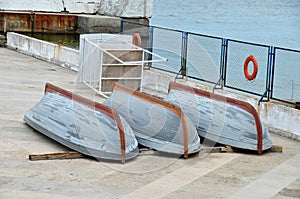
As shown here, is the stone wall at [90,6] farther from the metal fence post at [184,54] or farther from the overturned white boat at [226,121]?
the overturned white boat at [226,121]

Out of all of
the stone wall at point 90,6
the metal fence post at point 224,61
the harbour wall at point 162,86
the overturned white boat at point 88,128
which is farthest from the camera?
the stone wall at point 90,6

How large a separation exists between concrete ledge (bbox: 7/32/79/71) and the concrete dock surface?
9.02 metres

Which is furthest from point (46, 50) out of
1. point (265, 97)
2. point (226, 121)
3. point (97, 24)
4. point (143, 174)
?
point (97, 24)

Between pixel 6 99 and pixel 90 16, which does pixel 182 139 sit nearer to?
pixel 6 99

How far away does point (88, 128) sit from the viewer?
11.4 m

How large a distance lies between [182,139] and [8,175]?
3.06m

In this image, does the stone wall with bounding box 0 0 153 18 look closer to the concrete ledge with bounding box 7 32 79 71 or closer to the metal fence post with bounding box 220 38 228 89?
the concrete ledge with bounding box 7 32 79 71

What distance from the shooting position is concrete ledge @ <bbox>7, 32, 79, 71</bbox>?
22375 millimetres

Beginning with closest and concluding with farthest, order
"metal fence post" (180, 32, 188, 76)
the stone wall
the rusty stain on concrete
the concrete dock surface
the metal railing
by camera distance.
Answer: the concrete dock surface, the metal railing, "metal fence post" (180, 32, 188, 76), the rusty stain on concrete, the stone wall

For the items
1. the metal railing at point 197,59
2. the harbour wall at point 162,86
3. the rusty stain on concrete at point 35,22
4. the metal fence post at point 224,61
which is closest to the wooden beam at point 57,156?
the harbour wall at point 162,86

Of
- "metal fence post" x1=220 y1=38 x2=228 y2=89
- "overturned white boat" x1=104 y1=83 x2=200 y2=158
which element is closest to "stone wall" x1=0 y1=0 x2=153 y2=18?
"metal fence post" x1=220 y1=38 x2=228 y2=89

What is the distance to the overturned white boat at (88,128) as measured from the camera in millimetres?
11117

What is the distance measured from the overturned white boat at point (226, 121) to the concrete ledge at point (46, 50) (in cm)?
946

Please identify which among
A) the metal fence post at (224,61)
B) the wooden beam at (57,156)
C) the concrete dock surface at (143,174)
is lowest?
the concrete dock surface at (143,174)
